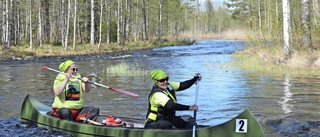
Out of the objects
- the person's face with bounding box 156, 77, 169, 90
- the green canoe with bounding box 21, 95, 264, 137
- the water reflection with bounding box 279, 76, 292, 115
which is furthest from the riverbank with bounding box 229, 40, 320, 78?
the person's face with bounding box 156, 77, 169, 90

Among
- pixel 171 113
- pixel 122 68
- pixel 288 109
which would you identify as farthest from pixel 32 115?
pixel 122 68

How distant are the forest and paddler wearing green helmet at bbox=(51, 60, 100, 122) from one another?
11.2m

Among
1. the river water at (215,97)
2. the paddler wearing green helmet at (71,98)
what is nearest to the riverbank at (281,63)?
the river water at (215,97)

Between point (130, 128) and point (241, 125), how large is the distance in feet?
5.93

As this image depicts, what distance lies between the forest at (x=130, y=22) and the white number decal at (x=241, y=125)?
11612 millimetres

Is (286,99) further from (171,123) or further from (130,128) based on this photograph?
(130,128)

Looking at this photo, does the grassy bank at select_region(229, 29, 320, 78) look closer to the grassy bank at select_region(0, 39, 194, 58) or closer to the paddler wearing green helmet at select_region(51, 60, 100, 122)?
the paddler wearing green helmet at select_region(51, 60, 100, 122)

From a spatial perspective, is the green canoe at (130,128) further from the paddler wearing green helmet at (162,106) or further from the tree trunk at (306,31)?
the tree trunk at (306,31)

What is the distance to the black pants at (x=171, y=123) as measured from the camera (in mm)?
7438

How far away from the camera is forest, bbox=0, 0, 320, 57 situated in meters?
18.4

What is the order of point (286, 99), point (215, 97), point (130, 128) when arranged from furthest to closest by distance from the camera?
point (215, 97) < point (286, 99) < point (130, 128)

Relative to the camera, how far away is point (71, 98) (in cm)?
892

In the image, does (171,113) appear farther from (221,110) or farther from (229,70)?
(229,70)

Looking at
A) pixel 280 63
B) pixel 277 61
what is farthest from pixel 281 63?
pixel 277 61
